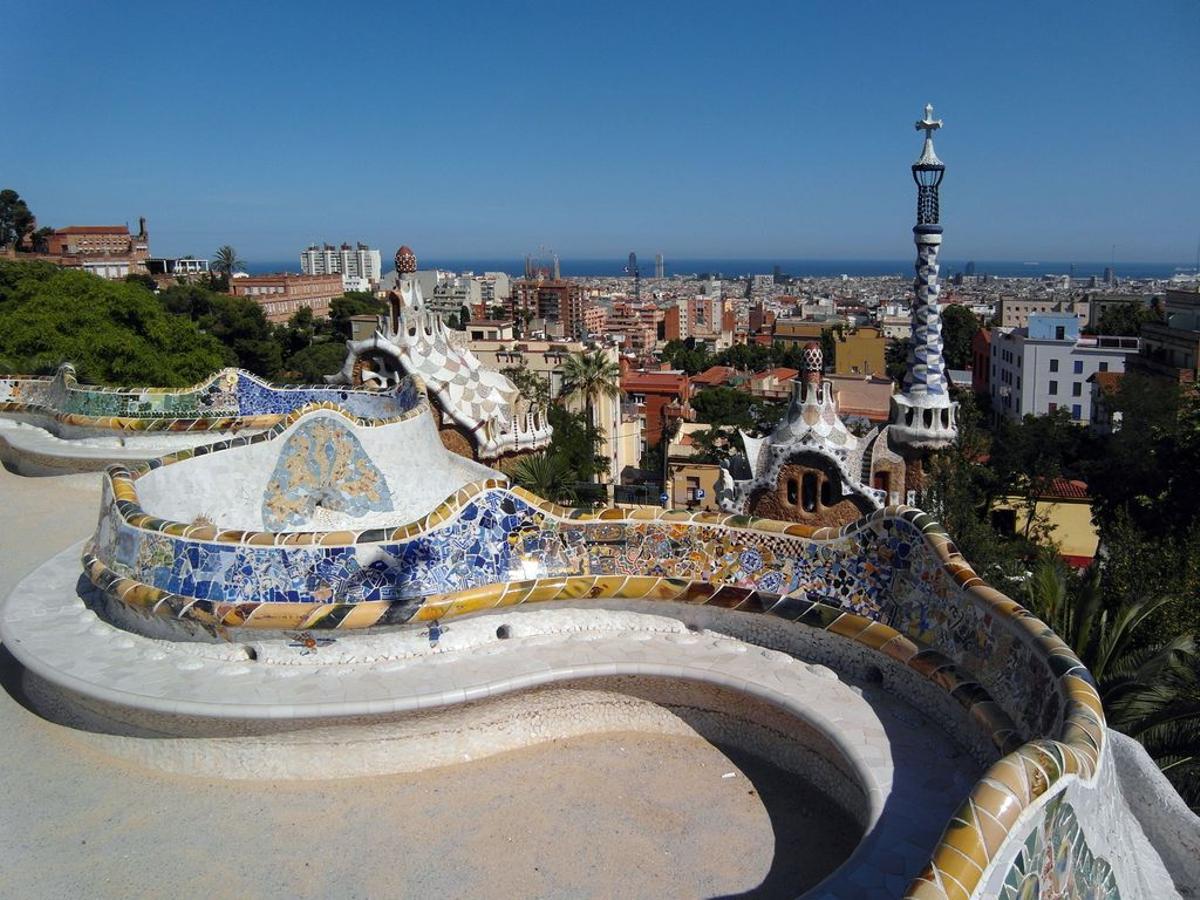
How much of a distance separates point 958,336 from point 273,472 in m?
77.6

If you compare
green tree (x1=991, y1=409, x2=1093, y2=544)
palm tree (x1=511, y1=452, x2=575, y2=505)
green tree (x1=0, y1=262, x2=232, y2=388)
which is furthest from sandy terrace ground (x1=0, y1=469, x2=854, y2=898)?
green tree (x1=991, y1=409, x2=1093, y2=544)

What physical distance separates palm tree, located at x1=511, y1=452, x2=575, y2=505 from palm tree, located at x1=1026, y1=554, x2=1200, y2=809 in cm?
797

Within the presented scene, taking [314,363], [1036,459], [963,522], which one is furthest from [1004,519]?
[314,363]

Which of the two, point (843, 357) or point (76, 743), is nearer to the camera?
point (76, 743)

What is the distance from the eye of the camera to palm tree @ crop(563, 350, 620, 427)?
2847 cm

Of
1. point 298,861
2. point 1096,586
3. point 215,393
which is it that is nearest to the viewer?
point 298,861

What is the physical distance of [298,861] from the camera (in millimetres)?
5102

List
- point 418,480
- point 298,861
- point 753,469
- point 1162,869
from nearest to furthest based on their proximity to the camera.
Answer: point 1162,869, point 298,861, point 418,480, point 753,469

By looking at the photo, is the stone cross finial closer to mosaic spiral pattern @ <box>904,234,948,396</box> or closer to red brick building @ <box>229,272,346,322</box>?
mosaic spiral pattern @ <box>904,234,948,396</box>

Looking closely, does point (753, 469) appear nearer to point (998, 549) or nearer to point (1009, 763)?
point (998, 549)

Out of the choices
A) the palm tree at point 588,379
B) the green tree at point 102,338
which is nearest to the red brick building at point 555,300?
the palm tree at point 588,379

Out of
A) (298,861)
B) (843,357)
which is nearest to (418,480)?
(298,861)

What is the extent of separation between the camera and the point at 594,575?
7.14 metres

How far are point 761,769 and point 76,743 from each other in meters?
4.24
